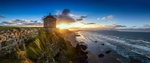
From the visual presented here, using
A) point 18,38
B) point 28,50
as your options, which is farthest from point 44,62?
point 18,38

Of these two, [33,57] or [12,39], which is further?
[33,57]

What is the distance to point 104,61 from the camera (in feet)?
118

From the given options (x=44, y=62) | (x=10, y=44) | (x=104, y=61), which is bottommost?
(x=104, y=61)

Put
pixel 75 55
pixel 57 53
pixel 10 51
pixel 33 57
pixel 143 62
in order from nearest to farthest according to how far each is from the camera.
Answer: pixel 10 51 → pixel 33 57 → pixel 57 53 → pixel 75 55 → pixel 143 62

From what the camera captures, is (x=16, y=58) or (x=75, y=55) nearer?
(x=16, y=58)

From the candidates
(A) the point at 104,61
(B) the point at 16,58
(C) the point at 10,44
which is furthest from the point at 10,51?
(A) the point at 104,61

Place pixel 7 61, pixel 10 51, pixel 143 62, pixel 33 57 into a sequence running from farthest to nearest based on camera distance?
pixel 143 62 → pixel 33 57 → pixel 10 51 → pixel 7 61

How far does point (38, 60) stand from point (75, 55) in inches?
603

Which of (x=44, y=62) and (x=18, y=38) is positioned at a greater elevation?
(x=18, y=38)

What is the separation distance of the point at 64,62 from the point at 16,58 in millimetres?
12144

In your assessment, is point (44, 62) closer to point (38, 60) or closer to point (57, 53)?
point (38, 60)

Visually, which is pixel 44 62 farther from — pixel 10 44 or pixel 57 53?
pixel 57 53

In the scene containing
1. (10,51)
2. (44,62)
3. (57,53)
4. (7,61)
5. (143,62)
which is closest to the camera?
(7,61)

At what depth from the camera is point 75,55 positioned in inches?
1282
